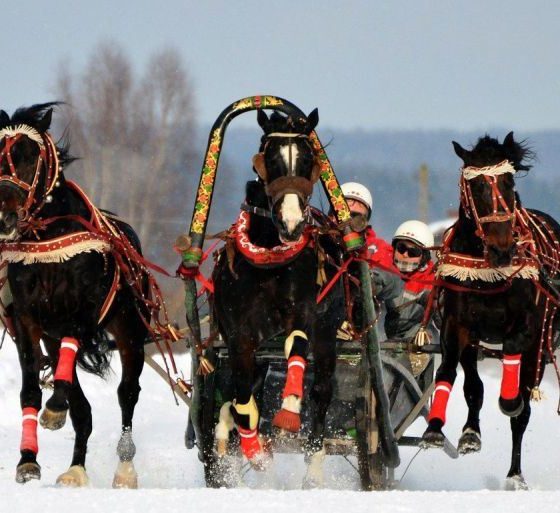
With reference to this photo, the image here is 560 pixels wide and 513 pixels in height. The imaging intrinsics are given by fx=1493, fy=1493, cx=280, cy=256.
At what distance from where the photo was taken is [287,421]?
26.9 feet

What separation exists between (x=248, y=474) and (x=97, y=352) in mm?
1839

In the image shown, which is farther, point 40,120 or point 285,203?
point 40,120

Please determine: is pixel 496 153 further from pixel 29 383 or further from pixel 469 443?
pixel 29 383

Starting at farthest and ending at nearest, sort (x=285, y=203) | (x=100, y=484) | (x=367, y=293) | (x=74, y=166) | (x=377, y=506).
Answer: (x=74, y=166)
(x=100, y=484)
(x=367, y=293)
(x=285, y=203)
(x=377, y=506)

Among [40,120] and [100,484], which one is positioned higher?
[40,120]

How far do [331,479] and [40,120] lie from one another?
287 cm

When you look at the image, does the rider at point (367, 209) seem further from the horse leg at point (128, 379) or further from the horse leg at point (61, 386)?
the horse leg at point (61, 386)

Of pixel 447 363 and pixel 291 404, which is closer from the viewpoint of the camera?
pixel 291 404

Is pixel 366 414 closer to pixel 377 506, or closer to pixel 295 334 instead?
pixel 295 334

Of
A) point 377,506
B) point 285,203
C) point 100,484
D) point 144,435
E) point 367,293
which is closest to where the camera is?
point 377,506

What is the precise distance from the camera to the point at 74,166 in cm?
4541

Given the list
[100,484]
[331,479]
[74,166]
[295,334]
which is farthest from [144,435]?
[74,166]

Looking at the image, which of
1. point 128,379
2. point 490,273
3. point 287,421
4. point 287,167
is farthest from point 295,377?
point 128,379

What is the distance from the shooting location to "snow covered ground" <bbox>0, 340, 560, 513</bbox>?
22.9ft
